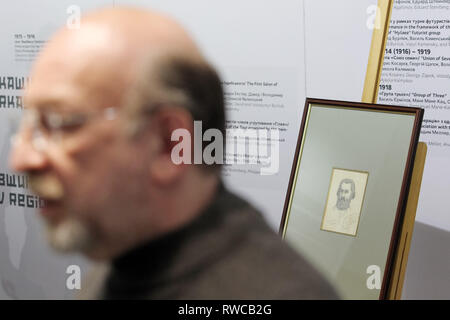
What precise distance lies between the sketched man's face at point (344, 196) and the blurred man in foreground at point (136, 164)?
Result: 0.57 metres

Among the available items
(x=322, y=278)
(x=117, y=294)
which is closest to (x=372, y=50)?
(x=322, y=278)

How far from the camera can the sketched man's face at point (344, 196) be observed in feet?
3.89

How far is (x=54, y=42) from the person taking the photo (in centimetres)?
58

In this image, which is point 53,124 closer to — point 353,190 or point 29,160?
point 29,160

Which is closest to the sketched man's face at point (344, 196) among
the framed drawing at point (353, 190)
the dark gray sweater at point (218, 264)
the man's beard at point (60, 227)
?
the framed drawing at point (353, 190)

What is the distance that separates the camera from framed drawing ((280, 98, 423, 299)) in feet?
3.76

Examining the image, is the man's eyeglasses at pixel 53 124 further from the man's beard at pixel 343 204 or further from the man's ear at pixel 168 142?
the man's beard at pixel 343 204

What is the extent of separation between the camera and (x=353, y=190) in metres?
1.18

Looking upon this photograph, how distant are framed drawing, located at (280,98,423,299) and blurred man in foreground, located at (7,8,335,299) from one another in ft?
1.79

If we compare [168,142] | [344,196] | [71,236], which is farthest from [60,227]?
[344,196]

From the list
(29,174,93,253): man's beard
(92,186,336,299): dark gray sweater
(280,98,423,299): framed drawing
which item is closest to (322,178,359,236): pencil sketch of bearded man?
(280,98,423,299): framed drawing

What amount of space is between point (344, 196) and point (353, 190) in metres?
0.02
